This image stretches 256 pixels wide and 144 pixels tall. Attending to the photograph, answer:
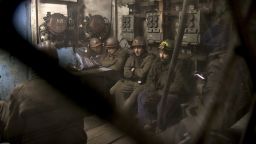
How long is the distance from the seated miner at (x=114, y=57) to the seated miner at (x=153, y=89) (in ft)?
4.65

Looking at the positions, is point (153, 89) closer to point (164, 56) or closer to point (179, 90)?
point (179, 90)

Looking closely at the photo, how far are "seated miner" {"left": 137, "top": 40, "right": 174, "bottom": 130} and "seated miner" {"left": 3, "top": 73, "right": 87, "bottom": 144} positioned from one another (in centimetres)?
251

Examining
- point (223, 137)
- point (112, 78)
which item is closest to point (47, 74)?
point (223, 137)

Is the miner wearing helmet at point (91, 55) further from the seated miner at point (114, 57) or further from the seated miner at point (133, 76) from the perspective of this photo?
the seated miner at point (133, 76)

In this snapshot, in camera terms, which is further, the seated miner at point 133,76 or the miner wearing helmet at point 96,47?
the miner wearing helmet at point 96,47

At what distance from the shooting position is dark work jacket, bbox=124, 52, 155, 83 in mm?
7113

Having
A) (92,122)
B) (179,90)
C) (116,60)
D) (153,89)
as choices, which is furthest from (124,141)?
(116,60)

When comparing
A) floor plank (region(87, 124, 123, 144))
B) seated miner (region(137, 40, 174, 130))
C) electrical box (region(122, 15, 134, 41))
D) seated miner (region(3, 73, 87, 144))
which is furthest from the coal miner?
seated miner (region(3, 73, 87, 144))

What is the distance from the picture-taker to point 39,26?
9703mm

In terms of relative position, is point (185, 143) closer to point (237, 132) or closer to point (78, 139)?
point (237, 132)

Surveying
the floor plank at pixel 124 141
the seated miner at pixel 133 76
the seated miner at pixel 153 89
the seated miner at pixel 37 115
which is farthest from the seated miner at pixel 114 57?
the seated miner at pixel 37 115

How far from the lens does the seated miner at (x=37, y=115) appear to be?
10.8 ft

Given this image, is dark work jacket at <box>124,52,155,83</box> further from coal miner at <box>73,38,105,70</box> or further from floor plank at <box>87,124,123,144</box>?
floor plank at <box>87,124,123,144</box>

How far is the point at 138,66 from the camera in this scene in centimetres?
746
